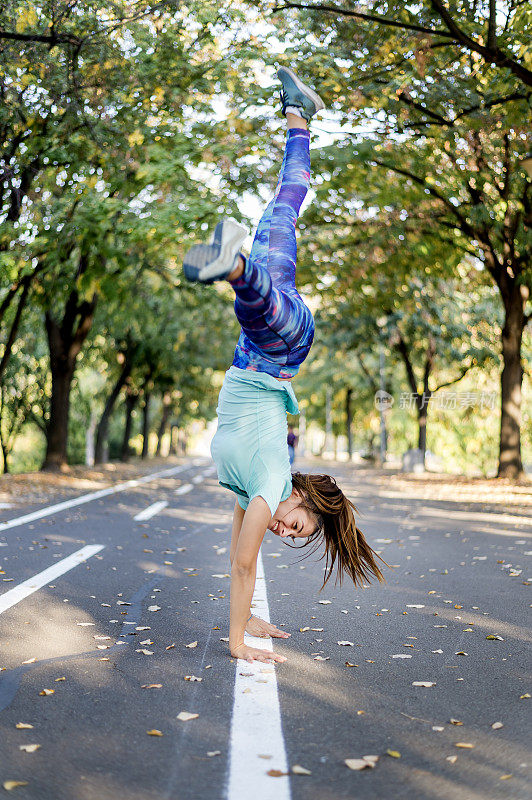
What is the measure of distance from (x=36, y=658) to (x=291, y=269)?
2.33 meters

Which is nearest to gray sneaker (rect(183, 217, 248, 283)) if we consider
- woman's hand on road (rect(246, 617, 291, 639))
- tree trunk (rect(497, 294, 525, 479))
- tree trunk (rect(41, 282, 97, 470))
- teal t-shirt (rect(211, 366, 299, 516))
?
teal t-shirt (rect(211, 366, 299, 516))

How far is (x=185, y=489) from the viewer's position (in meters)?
19.3

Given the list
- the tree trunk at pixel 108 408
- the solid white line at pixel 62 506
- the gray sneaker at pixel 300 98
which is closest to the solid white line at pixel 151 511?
the solid white line at pixel 62 506

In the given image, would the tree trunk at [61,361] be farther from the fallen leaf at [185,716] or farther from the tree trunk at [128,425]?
the fallen leaf at [185,716]

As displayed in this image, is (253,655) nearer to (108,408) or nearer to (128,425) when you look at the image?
(108,408)

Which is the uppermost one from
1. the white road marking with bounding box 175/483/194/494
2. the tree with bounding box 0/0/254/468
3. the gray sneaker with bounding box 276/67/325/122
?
the tree with bounding box 0/0/254/468

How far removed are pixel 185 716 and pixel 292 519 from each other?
1249 millimetres

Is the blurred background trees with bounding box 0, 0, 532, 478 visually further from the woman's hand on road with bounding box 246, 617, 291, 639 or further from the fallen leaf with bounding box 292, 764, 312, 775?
the fallen leaf with bounding box 292, 764, 312, 775

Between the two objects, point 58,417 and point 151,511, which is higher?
point 58,417

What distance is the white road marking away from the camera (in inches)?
721

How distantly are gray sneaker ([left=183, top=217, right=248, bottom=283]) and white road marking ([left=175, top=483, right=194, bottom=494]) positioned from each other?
15470 mm

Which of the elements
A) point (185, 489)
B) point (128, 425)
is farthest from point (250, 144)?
point (128, 425)

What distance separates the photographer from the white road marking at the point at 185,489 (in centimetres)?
1830

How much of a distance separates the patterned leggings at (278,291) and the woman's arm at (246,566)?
2.34 feet
